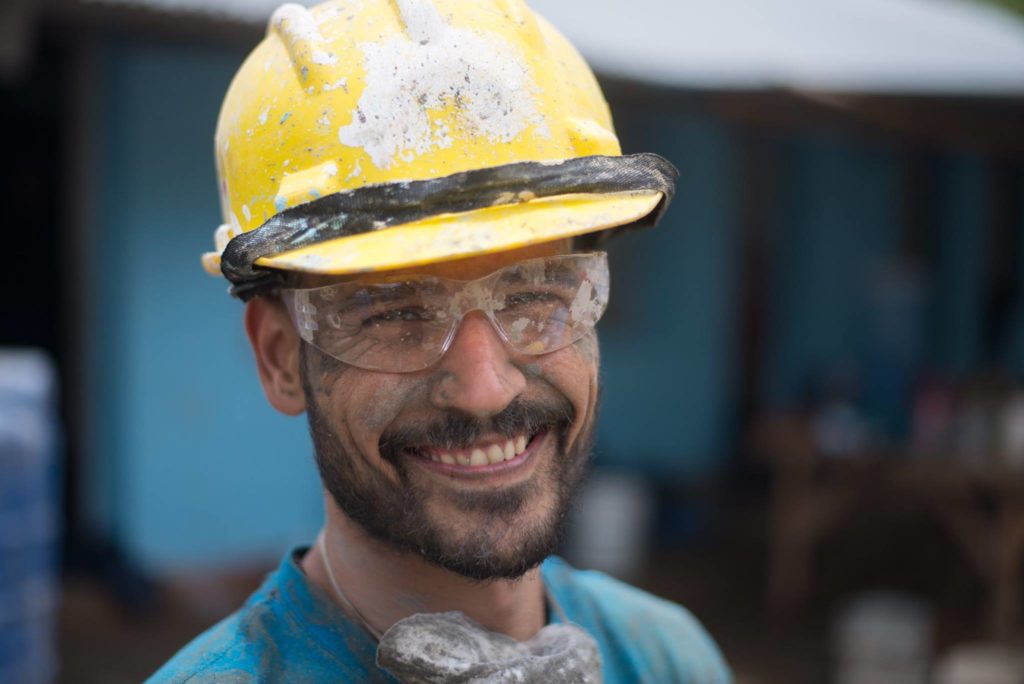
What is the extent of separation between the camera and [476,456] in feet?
5.36

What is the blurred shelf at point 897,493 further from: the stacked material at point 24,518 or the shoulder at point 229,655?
the shoulder at point 229,655

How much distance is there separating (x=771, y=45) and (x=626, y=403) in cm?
297

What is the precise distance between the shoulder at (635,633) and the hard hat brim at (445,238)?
704mm

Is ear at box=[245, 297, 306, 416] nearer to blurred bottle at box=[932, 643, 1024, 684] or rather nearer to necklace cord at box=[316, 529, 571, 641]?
necklace cord at box=[316, 529, 571, 641]

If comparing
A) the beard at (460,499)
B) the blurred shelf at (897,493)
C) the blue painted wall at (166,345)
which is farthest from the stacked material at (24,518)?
the blurred shelf at (897,493)

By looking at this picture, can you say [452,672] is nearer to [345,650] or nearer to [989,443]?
[345,650]

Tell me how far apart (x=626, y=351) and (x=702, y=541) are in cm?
161

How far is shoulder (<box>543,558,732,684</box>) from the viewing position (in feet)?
6.70

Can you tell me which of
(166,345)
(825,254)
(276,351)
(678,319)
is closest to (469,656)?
(276,351)

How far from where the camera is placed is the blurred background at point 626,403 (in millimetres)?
5789

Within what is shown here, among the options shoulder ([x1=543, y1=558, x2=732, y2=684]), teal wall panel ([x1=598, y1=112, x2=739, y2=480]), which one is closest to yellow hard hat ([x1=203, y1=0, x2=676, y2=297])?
shoulder ([x1=543, y1=558, x2=732, y2=684])

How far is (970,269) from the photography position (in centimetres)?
1109

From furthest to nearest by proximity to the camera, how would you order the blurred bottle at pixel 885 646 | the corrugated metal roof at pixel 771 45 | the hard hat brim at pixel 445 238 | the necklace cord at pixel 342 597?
the corrugated metal roof at pixel 771 45, the blurred bottle at pixel 885 646, the necklace cord at pixel 342 597, the hard hat brim at pixel 445 238

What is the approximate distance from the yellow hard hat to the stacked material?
3.39 m
